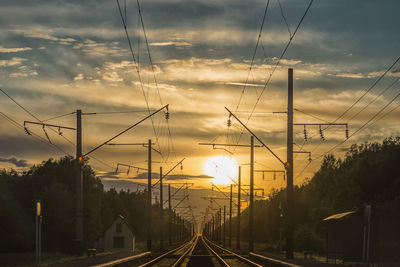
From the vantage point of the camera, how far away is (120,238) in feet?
323

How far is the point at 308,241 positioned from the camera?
303ft

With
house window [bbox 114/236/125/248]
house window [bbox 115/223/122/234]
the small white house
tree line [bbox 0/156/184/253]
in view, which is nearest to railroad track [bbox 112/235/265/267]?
tree line [bbox 0/156/184/253]

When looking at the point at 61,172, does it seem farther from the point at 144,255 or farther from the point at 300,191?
the point at 300,191

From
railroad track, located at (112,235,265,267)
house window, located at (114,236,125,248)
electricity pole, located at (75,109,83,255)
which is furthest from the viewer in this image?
house window, located at (114,236,125,248)

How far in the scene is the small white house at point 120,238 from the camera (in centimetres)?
9794

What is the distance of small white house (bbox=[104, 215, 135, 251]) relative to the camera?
97938 mm

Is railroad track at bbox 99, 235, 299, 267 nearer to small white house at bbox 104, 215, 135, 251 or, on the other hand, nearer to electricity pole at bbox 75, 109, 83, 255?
electricity pole at bbox 75, 109, 83, 255

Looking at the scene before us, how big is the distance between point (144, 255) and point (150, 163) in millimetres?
15197

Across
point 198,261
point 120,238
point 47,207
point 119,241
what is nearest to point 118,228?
point 120,238

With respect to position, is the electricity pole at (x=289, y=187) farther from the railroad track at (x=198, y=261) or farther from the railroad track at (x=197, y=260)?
the railroad track at (x=197, y=260)

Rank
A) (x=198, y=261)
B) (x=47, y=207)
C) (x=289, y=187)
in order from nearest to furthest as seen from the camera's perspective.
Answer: (x=289, y=187)
(x=198, y=261)
(x=47, y=207)

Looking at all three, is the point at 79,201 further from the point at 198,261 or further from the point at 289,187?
the point at 289,187

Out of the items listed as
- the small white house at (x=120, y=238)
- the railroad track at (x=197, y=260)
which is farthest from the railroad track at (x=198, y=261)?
the small white house at (x=120, y=238)

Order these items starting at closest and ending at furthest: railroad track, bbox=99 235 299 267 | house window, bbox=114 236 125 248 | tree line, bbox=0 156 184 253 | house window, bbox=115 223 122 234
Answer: railroad track, bbox=99 235 299 267, tree line, bbox=0 156 184 253, house window, bbox=114 236 125 248, house window, bbox=115 223 122 234
